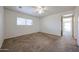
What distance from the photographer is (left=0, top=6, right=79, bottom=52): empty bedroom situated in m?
1.52

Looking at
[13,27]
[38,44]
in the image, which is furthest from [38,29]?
[13,27]

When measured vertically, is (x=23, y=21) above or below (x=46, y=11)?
below

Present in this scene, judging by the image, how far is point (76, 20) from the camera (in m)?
1.53

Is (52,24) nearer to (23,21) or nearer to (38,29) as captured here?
(38,29)

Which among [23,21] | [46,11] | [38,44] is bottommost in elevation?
[38,44]

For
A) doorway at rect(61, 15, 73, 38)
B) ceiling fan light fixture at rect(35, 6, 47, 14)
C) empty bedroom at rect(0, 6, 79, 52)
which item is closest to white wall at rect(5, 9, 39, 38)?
empty bedroom at rect(0, 6, 79, 52)

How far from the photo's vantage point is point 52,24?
163 centimetres

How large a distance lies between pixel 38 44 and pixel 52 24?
17.1 inches

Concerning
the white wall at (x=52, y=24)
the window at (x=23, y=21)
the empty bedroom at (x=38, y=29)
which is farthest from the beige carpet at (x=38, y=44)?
the window at (x=23, y=21)

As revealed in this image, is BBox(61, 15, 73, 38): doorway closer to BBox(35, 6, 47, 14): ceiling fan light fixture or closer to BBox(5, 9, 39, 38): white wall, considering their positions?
BBox(35, 6, 47, 14): ceiling fan light fixture

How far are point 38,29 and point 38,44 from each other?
26 cm
